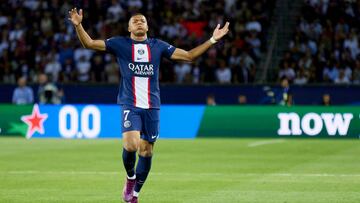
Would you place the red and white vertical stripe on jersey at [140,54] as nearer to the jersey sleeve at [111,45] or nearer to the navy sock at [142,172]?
the jersey sleeve at [111,45]

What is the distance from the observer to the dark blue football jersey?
1155 cm

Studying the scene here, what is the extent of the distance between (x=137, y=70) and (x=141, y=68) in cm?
6

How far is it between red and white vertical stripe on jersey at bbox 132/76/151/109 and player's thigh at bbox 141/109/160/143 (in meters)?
0.11

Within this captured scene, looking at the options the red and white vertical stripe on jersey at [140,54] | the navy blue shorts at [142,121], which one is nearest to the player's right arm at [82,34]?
the red and white vertical stripe on jersey at [140,54]

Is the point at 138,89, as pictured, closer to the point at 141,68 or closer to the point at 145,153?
the point at 141,68

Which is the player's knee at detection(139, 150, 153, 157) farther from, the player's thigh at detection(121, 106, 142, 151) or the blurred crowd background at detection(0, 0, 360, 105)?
the blurred crowd background at detection(0, 0, 360, 105)

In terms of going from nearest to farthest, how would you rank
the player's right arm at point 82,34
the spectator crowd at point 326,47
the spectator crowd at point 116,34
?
the player's right arm at point 82,34
the spectator crowd at point 326,47
the spectator crowd at point 116,34

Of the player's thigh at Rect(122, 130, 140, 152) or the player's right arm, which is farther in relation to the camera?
the player's thigh at Rect(122, 130, 140, 152)

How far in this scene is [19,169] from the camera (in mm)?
16625

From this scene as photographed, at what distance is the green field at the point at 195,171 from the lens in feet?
41.4

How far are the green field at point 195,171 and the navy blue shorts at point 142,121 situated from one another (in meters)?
1.05

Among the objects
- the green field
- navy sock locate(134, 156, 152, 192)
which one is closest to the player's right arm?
navy sock locate(134, 156, 152, 192)

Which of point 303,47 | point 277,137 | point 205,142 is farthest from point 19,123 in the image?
point 303,47

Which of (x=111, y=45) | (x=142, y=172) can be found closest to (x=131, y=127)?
(x=142, y=172)
